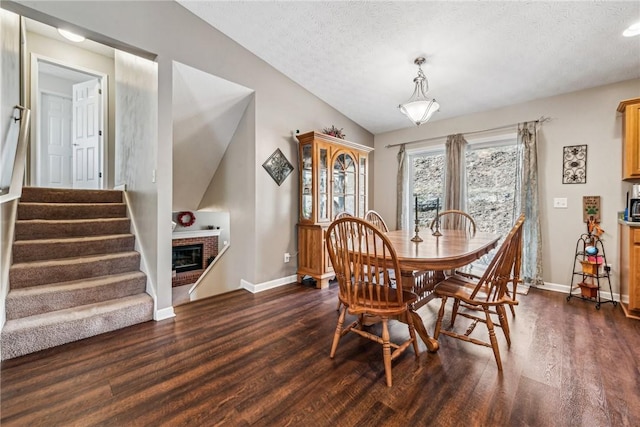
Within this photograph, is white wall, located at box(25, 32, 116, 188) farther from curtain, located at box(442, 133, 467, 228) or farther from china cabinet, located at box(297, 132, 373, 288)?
curtain, located at box(442, 133, 467, 228)

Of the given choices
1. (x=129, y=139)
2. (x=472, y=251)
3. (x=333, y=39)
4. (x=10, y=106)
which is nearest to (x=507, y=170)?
(x=472, y=251)

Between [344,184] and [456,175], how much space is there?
1.61 metres

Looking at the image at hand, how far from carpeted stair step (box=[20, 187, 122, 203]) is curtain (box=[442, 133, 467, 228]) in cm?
452

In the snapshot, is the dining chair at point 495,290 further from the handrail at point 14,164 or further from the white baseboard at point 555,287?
the handrail at point 14,164

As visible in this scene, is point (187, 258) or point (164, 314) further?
point (187, 258)

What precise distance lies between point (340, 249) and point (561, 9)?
2596 mm

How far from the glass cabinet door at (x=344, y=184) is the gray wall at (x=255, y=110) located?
57 cm

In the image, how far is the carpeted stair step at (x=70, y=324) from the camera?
6.23ft

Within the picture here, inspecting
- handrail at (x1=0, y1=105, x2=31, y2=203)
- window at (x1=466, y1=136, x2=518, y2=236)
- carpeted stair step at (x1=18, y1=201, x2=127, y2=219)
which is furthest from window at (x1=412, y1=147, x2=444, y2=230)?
handrail at (x1=0, y1=105, x2=31, y2=203)

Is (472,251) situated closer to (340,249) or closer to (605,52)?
(340,249)

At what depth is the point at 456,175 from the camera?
12.8 ft

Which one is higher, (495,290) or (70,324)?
(495,290)

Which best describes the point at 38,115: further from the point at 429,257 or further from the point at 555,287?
the point at 555,287

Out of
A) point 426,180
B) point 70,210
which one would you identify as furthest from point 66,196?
point 426,180
